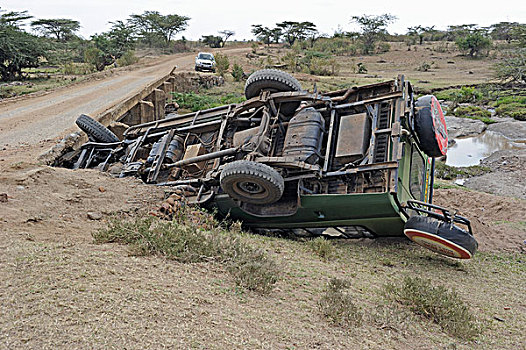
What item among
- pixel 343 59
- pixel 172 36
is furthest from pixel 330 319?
pixel 172 36

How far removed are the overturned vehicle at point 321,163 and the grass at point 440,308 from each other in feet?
4.38

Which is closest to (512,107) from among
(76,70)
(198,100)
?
(198,100)

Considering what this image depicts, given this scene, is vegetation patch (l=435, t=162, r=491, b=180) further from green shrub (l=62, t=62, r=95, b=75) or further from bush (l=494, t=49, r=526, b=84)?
green shrub (l=62, t=62, r=95, b=75)

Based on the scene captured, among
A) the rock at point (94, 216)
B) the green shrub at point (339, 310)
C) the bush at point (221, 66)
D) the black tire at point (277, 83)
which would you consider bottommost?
the green shrub at point (339, 310)

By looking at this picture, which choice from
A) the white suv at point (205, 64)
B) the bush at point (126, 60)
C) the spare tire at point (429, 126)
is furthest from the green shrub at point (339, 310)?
the bush at point (126, 60)

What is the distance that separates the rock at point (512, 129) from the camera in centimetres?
1767

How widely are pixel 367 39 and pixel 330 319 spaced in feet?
166

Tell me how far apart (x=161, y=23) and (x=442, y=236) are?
5200cm

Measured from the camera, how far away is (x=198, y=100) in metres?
18.9

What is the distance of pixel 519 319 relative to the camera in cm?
443

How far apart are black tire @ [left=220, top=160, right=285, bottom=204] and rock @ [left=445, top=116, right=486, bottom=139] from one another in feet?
48.8

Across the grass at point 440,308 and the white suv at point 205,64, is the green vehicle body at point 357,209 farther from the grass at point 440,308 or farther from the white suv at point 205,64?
the white suv at point 205,64

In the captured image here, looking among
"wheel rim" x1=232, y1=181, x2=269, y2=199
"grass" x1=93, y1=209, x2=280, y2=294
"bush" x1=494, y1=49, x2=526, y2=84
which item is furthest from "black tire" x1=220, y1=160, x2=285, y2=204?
"bush" x1=494, y1=49, x2=526, y2=84

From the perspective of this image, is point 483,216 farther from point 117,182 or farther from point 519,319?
point 117,182
